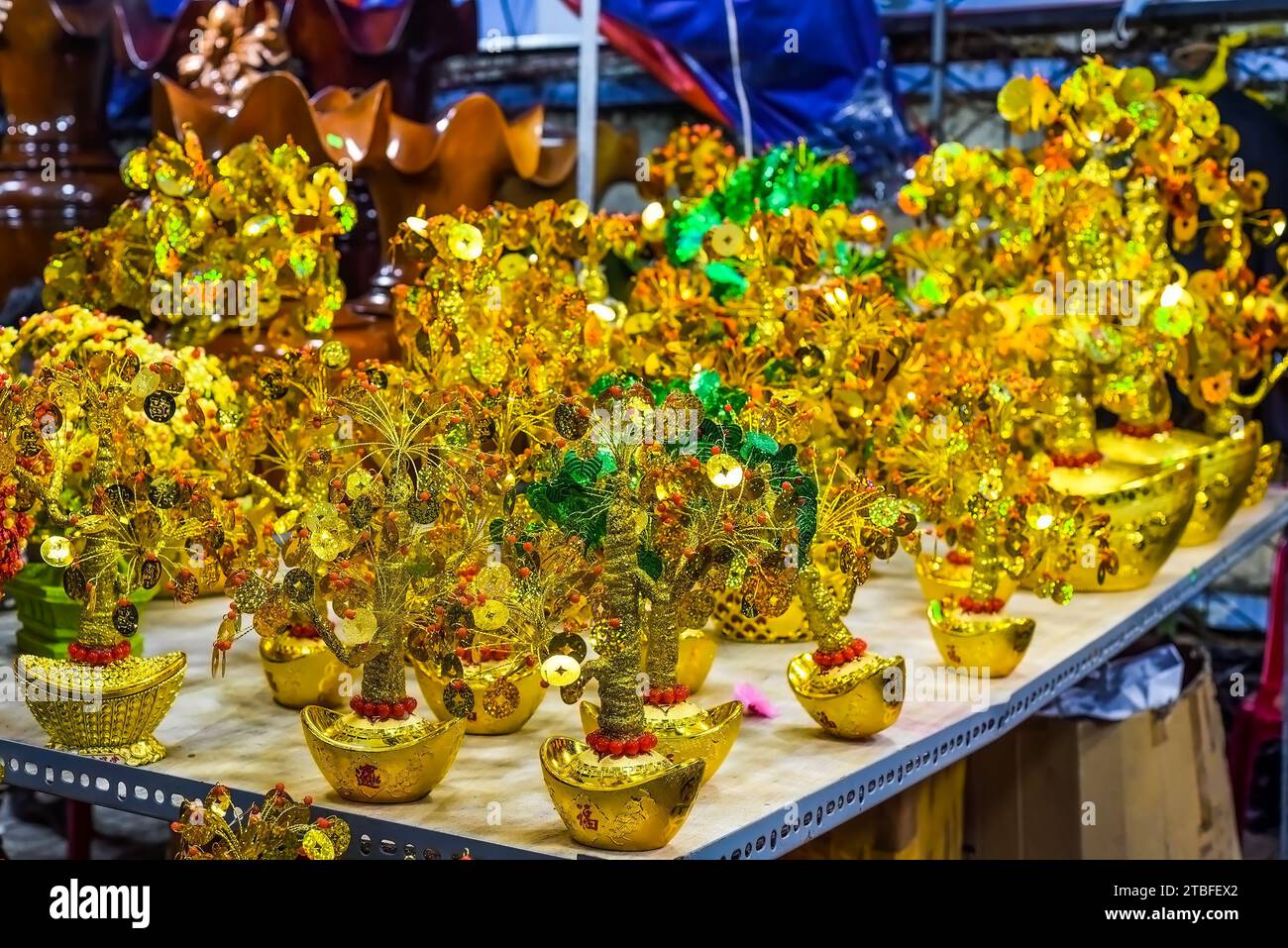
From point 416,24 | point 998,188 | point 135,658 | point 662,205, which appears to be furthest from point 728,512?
point 416,24

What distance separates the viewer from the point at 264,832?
4.92ft

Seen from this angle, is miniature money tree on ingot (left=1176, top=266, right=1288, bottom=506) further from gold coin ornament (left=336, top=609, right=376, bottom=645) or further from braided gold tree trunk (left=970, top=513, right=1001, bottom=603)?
gold coin ornament (left=336, top=609, right=376, bottom=645)

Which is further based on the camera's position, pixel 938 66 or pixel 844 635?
pixel 938 66

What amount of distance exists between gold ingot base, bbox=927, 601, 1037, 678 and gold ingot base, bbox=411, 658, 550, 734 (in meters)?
0.52

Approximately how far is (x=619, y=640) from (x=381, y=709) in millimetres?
265

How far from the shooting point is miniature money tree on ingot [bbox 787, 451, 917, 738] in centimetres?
185

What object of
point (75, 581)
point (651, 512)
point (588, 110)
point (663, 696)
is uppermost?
point (588, 110)

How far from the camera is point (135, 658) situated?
178cm

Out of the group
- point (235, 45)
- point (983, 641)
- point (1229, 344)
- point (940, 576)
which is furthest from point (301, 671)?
point (235, 45)

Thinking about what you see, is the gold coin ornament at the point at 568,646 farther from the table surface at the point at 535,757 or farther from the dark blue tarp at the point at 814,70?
the dark blue tarp at the point at 814,70

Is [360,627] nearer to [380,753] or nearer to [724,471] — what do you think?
[380,753]

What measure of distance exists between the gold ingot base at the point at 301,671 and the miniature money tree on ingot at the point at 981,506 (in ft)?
2.40

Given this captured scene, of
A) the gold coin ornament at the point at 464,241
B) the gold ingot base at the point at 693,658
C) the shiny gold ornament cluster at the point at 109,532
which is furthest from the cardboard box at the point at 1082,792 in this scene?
the shiny gold ornament cluster at the point at 109,532

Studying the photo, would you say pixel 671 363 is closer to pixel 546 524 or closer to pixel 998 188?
pixel 998 188
